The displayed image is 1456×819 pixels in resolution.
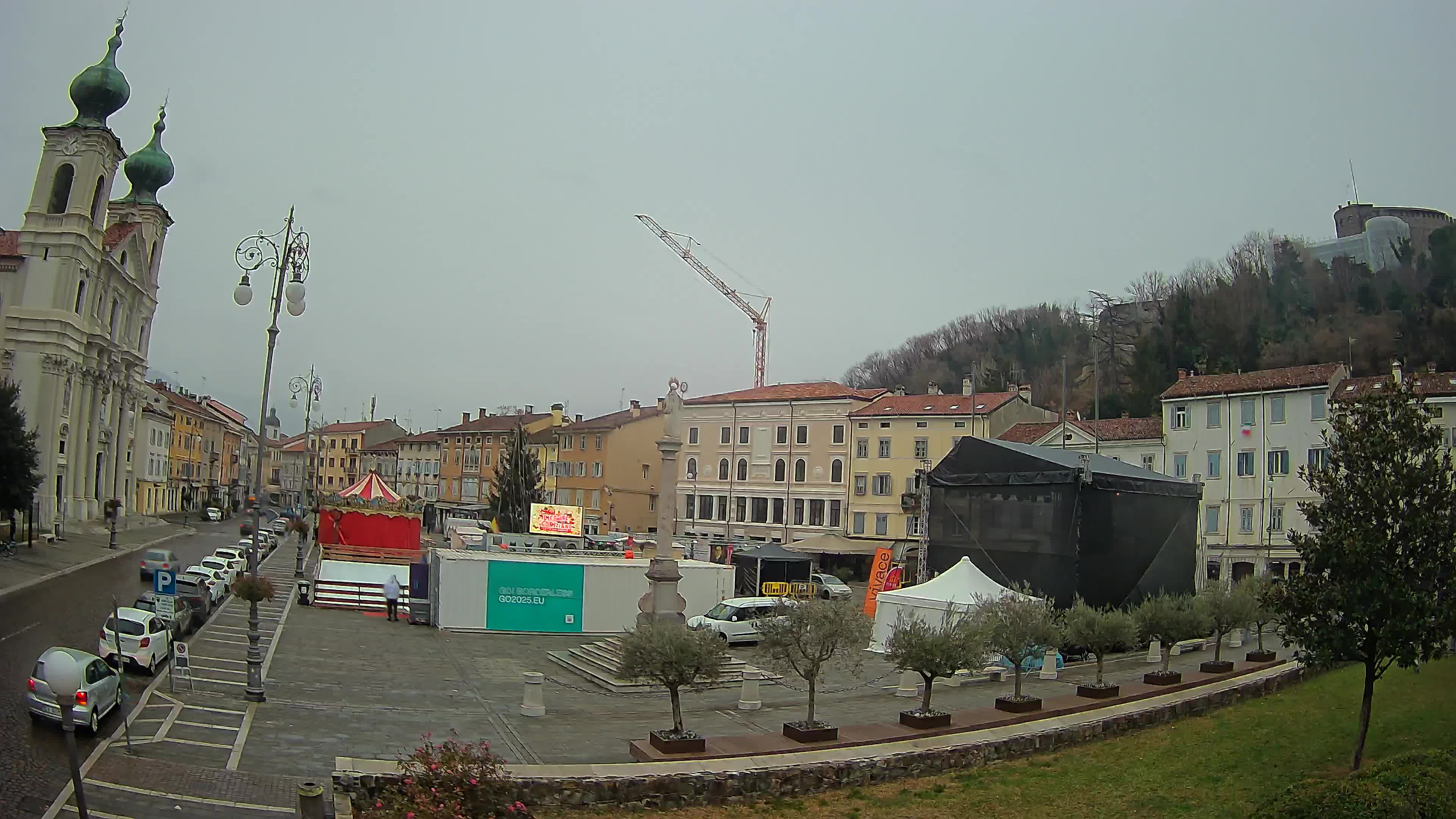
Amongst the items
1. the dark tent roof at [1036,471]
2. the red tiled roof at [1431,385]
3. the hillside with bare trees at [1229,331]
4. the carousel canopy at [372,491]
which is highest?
the hillside with bare trees at [1229,331]

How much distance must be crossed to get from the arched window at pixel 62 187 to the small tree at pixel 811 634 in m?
60.0

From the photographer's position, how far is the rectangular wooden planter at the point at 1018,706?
19.5 m

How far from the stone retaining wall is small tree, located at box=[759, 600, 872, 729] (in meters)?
2.04

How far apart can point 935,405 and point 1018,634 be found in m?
41.2

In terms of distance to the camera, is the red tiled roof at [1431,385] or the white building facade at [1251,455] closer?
the red tiled roof at [1431,385]

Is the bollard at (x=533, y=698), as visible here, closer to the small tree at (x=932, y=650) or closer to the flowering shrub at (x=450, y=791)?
the small tree at (x=932, y=650)

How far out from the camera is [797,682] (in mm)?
24859

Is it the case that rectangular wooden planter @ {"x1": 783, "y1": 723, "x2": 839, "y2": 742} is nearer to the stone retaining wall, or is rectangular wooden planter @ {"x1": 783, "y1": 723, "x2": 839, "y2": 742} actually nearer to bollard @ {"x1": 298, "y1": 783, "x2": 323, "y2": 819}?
the stone retaining wall

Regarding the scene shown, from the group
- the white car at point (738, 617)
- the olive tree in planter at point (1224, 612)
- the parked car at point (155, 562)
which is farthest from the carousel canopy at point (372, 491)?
the olive tree in planter at point (1224, 612)

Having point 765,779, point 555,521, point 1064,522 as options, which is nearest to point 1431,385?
point 1064,522

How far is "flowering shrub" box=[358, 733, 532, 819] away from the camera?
10.1m

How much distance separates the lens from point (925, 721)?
18.0 meters

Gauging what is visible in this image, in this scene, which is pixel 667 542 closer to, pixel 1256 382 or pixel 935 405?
pixel 1256 382

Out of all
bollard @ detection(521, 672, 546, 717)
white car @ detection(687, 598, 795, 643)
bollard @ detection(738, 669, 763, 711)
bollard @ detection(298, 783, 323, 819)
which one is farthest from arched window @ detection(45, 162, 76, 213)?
bollard @ detection(298, 783, 323, 819)
